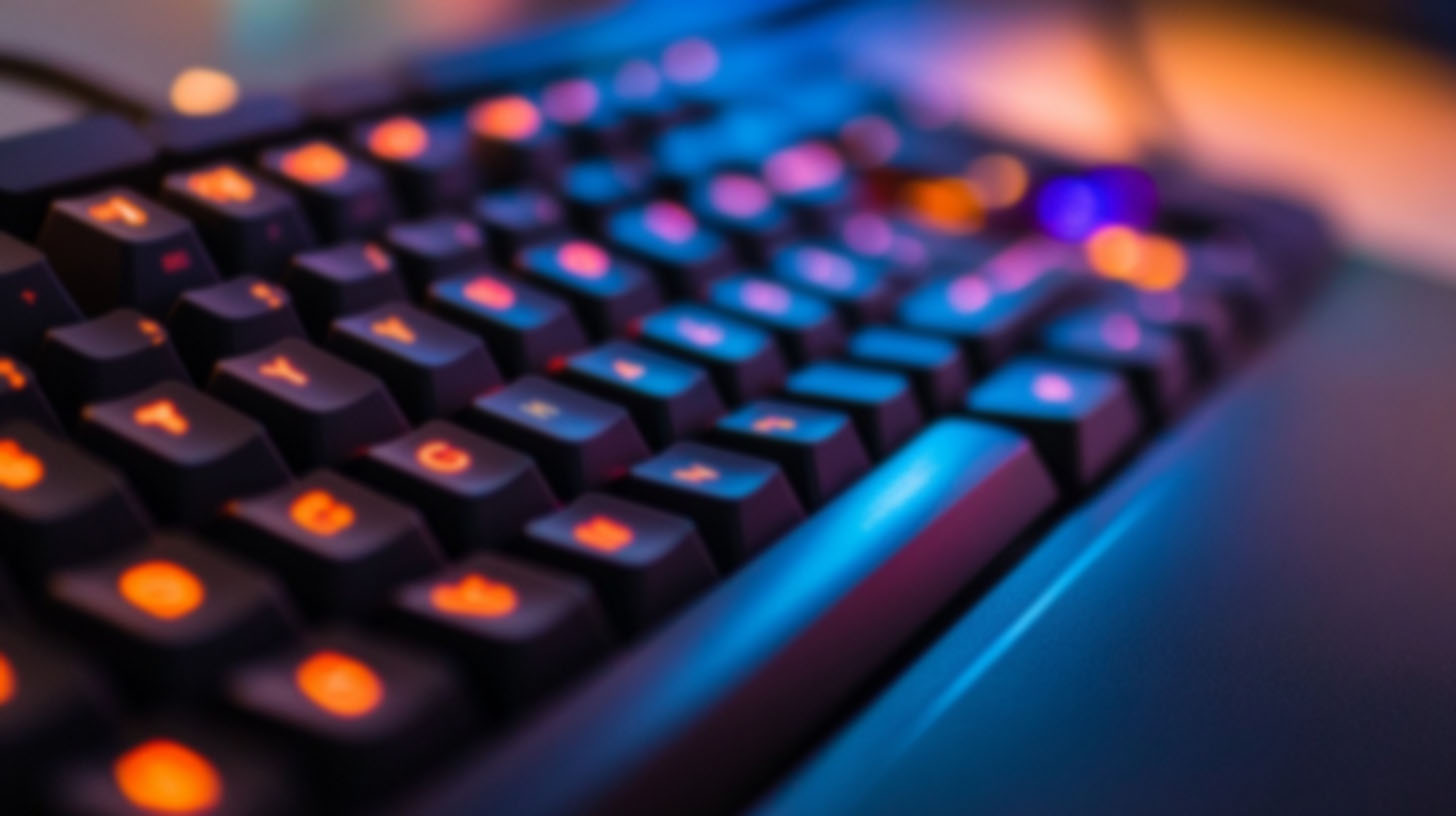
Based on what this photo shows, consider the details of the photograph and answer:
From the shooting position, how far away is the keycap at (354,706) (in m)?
0.29

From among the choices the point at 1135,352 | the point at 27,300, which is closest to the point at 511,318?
the point at 27,300

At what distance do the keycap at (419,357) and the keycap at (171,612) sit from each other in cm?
11

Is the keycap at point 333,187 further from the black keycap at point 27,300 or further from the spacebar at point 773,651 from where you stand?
the spacebar at point 773,651

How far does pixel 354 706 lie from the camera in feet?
1.00

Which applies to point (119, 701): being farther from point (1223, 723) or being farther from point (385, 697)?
point (1223, 723)

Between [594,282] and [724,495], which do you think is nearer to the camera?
[724,495]

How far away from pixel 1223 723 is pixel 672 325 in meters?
0.24

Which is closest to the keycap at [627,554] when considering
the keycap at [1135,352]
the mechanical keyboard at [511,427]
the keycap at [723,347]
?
the mechanical keyboard at [511,427]

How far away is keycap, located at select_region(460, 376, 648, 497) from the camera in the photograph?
1.37 feet

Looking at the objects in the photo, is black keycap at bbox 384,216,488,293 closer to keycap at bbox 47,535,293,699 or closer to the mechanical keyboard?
the mechanical keyboard

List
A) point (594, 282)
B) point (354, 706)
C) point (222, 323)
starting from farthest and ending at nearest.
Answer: point (594, 282)
point (222, 323)
point (354, 706)

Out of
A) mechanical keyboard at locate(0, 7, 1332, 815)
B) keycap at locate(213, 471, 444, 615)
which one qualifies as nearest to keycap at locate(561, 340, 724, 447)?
mechanical keyboard at locate(0, 7, 1332, 815)

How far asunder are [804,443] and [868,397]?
50mm

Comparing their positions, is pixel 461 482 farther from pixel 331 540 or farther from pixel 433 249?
pixel 433 249
